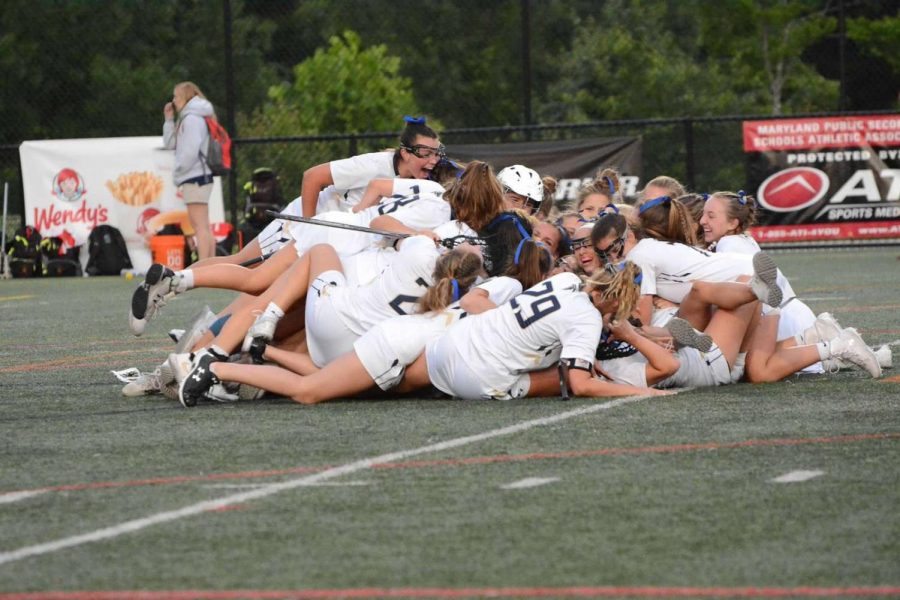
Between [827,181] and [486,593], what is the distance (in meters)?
16.2

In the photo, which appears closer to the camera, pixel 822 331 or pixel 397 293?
pixel 397 293

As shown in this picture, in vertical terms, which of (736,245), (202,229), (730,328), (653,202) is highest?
(653,202)

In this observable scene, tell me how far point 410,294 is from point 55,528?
3082mm

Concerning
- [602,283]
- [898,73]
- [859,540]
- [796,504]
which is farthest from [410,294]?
[898,73]

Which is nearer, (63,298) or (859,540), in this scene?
(859,540)

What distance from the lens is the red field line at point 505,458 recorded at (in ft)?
17.8

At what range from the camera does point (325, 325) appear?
25.0 ft

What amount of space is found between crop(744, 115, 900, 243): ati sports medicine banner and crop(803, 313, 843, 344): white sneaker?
1117 cm

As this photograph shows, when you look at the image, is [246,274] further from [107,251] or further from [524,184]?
[107,251]

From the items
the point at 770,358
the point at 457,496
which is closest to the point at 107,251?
the point at 770,358

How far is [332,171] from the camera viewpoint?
9766 millimetres

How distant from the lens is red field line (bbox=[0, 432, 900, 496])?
5.44 meters

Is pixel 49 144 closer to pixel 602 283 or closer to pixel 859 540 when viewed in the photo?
pixel 602 283

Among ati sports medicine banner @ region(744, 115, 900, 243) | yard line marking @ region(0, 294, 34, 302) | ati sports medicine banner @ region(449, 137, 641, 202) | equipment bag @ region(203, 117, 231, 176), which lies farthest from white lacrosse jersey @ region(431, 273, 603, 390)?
ati sports medicine banner @ region(744, 115, 900, 243)
